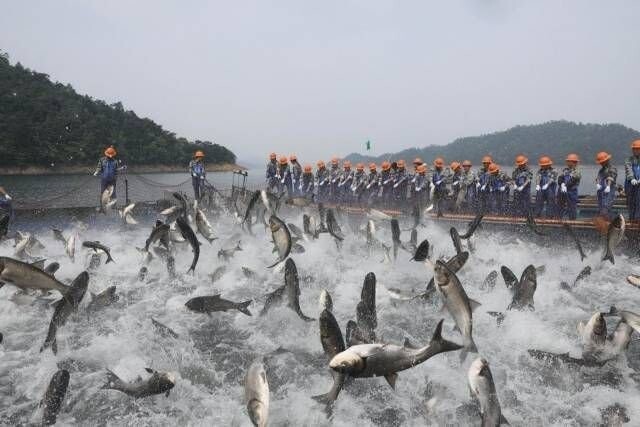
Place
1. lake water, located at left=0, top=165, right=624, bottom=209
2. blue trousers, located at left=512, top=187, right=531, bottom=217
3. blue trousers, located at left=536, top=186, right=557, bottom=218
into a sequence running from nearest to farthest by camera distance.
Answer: blue trousers, located at left=536, top=186, right=557, bottom=218, blue trousers, located at left=512, top=187, right=531, bottom=217, lake water, located at left=0, top=165, right=624, bottom=209

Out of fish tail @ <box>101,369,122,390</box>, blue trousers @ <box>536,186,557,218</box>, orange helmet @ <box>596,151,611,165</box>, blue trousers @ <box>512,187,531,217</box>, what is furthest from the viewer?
blue trousers @ <box>512,187,531,217</box>

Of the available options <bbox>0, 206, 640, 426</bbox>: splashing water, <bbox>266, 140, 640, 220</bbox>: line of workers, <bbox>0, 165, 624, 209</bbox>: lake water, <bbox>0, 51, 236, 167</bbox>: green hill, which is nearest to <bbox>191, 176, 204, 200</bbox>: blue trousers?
<bbox>0, 165, 624, 209</bbox>: lake water

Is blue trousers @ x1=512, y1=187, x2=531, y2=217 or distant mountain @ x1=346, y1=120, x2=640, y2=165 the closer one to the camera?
blue trousers @ x1=512, y1=187, x2=531, y2=217

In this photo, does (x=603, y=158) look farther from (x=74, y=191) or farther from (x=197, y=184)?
(x=74, y=191)

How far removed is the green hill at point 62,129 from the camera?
241ft

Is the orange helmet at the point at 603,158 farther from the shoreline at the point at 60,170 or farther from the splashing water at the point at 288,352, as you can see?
the shoreline at the point at 60,170

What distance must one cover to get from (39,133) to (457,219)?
8039 centimetres

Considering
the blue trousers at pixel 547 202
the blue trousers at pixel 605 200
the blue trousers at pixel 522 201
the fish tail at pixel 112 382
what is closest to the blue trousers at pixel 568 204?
the blue trousers at pixel 547 202

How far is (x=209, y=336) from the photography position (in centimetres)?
801

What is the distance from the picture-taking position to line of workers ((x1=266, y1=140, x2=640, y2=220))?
15.9 m

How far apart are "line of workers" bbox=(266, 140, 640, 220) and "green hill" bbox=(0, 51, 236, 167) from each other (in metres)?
66.1

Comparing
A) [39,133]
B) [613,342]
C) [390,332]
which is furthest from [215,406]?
[39,133]

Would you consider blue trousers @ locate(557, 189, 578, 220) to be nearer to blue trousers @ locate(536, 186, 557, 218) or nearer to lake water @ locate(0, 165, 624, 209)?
blue trousers @ locate(536, 186, 557, 218)

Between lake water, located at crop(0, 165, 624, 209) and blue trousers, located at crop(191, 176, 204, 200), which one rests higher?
blue trousers, located at crop(191, 176, 204, 200)
